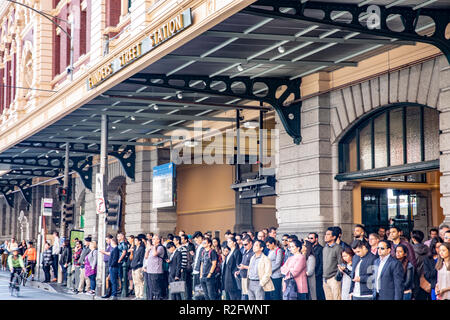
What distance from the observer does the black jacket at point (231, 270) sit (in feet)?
59.3

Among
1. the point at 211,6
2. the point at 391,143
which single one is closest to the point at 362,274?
the point at 211,6

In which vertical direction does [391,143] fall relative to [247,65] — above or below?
below

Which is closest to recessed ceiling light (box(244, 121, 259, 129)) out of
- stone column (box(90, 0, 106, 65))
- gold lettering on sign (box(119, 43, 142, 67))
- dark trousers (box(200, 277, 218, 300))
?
gold lettering on sign (box(119, 43, 142, 67))

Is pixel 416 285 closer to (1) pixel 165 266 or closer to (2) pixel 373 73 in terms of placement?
(2) pixel 373 73

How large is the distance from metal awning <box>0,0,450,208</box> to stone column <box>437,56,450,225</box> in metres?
1.06

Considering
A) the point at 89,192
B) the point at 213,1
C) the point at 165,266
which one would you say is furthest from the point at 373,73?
the point at 89,192

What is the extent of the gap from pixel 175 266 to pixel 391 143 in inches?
244

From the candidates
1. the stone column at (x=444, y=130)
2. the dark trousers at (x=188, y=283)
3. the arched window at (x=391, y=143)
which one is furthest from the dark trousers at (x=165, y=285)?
the stone column at (x=444, y=130)

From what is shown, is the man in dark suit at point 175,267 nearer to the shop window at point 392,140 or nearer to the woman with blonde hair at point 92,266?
the shop window at point 392,140

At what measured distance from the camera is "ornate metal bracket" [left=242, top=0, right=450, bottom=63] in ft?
48.7

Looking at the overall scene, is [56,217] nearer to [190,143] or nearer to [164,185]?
[164,185]

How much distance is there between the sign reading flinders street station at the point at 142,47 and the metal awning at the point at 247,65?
535 mm

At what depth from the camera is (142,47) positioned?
18.6 metres

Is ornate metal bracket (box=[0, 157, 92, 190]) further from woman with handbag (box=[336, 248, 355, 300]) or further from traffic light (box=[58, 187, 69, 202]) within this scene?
woman with handbag (box=[336, 248, 355, 300])
